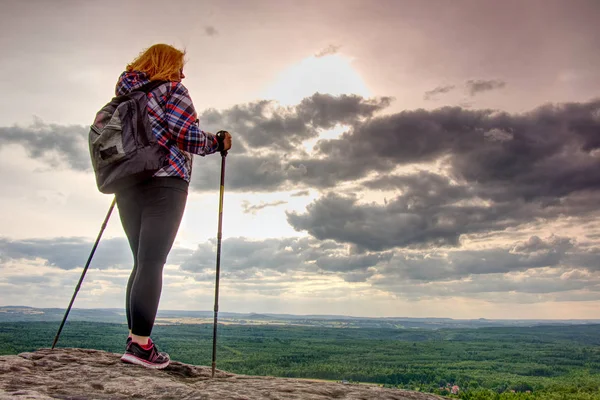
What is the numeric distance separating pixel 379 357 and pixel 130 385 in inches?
6175

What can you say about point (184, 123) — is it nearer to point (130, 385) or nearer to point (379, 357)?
point (130, 385)

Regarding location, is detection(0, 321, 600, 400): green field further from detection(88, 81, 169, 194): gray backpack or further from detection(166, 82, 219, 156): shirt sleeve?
detection(166, 82, 219, 156): shirt sleeve

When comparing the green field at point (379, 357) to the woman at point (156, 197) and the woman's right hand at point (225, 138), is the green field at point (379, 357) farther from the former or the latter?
the woman's right hand at point (225, 138)

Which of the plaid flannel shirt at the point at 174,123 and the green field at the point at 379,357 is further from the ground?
the plaid flannel shirt at the point at 174,123

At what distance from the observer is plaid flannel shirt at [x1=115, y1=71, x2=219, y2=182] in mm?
4340

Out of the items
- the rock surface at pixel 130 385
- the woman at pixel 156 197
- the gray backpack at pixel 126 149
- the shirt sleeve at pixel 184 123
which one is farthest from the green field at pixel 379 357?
the shirt sleeve at pixel 184 123

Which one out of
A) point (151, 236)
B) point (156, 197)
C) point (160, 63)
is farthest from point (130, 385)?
point (160, 63)

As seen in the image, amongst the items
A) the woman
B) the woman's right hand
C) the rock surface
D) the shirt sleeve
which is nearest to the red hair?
the woman

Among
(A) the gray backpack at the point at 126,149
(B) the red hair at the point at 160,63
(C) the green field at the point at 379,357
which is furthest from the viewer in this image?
(C) the green field at the point at 379,357

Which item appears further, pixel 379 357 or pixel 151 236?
pixel 379 357

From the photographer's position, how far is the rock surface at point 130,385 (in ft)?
10.8

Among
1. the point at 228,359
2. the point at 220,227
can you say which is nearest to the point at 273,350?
the point at 228,359

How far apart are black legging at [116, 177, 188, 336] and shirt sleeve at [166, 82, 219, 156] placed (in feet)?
1.16

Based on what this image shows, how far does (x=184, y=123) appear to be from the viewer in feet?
14.3
